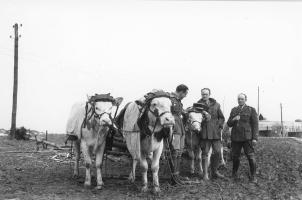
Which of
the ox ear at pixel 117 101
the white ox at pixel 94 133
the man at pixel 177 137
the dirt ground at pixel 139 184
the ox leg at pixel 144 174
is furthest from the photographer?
the man at pixel 177 137

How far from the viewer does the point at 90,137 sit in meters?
9.91

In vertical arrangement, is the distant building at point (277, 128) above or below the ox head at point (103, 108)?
below

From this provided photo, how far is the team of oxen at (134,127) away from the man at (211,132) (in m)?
0.34

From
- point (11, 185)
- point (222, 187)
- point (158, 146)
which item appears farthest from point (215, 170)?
point (11, 185)

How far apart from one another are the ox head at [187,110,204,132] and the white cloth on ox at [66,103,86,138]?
274 cm

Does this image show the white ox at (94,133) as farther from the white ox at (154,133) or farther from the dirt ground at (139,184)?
the white ox at (154,133)

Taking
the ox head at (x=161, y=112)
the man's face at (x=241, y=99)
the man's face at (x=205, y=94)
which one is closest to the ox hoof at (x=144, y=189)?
the ox head at (x=161, y=112)

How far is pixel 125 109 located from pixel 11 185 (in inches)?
132

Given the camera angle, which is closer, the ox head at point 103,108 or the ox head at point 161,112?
the ox head at point 161,112

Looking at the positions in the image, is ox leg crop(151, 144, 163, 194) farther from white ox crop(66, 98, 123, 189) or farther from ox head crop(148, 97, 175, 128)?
white ox crop(66, 98, 123, 189)

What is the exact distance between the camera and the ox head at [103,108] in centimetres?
915

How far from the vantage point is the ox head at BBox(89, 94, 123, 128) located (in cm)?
915

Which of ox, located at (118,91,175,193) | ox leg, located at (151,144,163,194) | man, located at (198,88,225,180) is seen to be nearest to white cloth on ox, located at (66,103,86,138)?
ox, located at (118,91,175,193)

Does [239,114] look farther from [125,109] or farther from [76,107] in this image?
[76,107]
